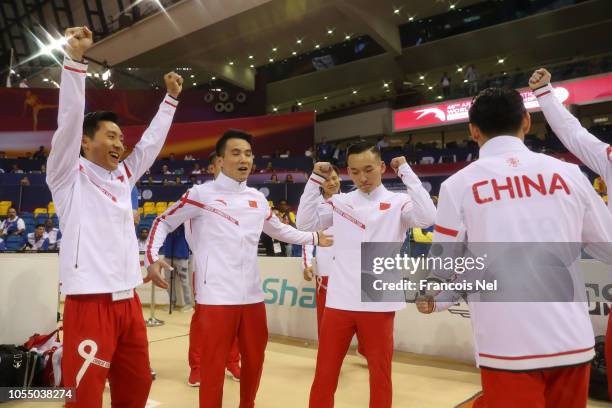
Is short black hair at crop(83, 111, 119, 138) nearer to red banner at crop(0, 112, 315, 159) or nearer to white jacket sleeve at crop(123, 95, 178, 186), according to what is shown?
white jacket sleeve at crop(123, 95, 178, 186)

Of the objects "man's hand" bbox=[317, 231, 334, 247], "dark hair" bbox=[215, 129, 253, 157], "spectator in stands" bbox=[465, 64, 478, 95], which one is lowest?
"man's hand" bbox=[317, 231, 334, 247]

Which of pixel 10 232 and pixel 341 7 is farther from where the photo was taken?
pixel 341 7

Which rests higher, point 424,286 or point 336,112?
point 336,112

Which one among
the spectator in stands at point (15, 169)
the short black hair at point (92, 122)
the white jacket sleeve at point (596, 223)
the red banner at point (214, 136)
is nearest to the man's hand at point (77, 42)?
the short black hair at point (92, 122)

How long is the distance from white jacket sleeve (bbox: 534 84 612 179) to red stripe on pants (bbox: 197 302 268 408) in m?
2.03

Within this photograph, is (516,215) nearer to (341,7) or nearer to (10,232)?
(10,232)

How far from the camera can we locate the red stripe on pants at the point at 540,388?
1.38m

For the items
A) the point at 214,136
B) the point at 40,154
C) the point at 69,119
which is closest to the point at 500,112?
the point at 69,119

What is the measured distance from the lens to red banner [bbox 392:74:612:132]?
13.4 metres

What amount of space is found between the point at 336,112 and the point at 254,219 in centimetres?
1950

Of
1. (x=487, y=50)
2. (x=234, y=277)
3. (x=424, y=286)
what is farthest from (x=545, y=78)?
(x=487, y=50)

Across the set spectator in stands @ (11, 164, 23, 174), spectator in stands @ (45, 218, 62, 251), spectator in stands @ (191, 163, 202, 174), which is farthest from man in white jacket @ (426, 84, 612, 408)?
spectator in stands @ (11, 164, 23, 174)

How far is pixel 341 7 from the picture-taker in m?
15.7

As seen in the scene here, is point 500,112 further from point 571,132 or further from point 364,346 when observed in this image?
point 364,346
